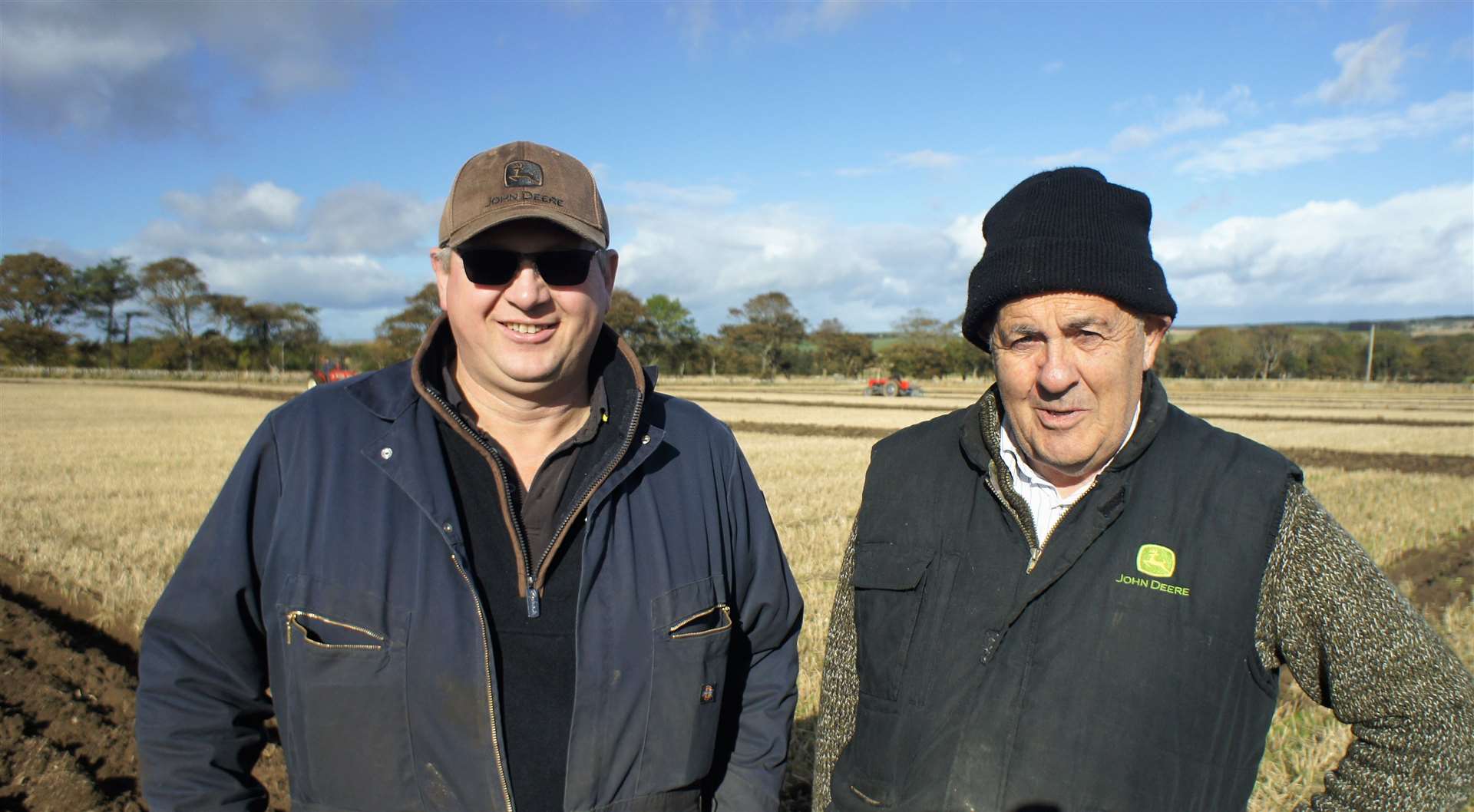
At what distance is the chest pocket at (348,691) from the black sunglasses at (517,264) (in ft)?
2.68

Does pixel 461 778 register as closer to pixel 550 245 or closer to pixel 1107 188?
pixel 550 245

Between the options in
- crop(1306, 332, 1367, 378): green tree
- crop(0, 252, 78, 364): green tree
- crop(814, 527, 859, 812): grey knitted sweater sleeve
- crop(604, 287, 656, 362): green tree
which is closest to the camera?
crop(814, 527, 859, 812): grey knitted sweater sleeve

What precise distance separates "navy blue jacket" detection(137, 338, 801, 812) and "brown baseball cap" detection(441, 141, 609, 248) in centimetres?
45

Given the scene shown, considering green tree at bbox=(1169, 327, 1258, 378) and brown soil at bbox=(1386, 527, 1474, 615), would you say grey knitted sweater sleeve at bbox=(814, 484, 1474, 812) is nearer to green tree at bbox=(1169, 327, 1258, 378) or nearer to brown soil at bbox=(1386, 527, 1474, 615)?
brown soil at bbox=(1386, 527, 1474, 615)

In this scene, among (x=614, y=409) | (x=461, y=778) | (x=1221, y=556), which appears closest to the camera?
(x=1221, y=556)

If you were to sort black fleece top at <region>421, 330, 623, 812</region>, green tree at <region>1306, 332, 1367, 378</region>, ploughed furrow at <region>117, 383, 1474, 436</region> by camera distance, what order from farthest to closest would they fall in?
green tree at <region>1306, 332, 1367, 378</region> → ploughed furrow at <region>117, 383, 1474, 436</region> → black fleece top at <region>421, 330, 623, 812</region>

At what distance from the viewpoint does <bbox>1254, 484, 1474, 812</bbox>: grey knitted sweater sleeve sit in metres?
1.75

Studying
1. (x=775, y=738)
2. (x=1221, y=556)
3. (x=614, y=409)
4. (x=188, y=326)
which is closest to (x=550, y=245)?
(x=614, y=409)

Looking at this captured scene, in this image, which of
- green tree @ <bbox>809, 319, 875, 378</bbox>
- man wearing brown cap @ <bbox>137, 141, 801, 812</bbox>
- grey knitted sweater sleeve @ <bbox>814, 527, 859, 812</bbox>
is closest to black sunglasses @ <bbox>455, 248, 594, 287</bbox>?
man wearing brown cap @ <bbox>137, 141, 801, 812</bbox>

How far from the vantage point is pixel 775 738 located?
93.6 inches

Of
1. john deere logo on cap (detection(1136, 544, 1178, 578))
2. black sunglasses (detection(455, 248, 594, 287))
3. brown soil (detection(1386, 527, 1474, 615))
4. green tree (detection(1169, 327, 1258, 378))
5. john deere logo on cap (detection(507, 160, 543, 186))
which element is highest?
green tree (detection(1169, 327, 1258, 378))

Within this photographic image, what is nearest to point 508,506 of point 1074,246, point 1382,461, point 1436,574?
point 1074,246

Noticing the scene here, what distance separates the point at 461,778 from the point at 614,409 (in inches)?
38.2

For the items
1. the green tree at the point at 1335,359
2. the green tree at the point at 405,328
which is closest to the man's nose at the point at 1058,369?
the green tree at the point at 405,328
